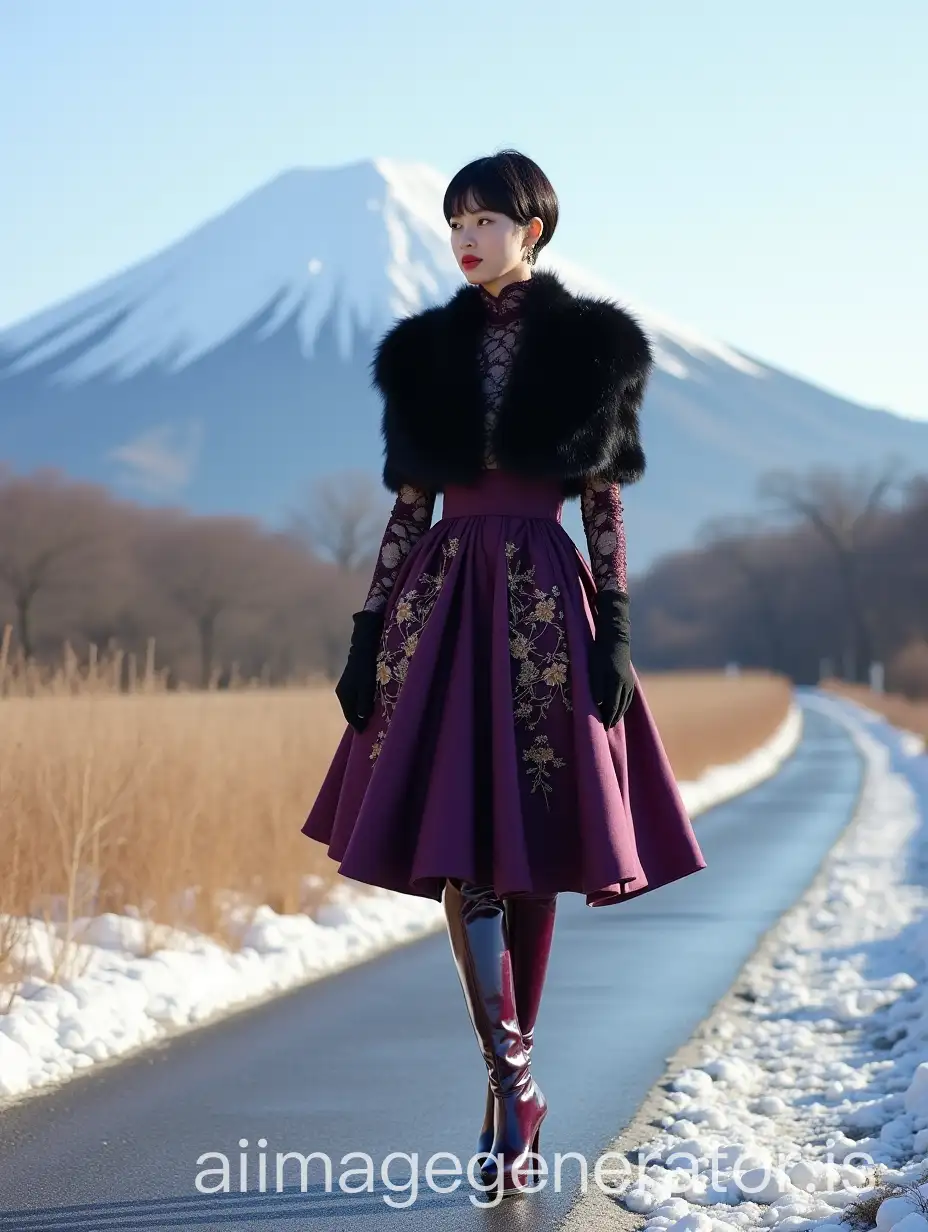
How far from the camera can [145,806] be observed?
290 inches

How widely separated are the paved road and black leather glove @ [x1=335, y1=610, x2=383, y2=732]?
0.93 metres

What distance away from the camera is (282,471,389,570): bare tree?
437 feet

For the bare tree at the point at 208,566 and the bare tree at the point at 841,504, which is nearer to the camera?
the bare tree at the point at 208,566

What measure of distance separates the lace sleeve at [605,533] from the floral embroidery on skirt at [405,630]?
0.30m

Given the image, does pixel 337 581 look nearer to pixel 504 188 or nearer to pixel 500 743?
pixel 504 188

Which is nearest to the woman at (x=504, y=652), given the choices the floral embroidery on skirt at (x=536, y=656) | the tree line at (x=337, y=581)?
the floral embroidery on skirt at (x=536, y=656)

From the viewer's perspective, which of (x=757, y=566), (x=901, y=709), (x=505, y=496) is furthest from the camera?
(x=757, y=566)

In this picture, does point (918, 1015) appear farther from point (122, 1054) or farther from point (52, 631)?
point (52, 631)

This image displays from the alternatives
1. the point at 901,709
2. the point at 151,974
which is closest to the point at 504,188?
the point at 151,974

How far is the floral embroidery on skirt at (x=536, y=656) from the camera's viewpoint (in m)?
3.88

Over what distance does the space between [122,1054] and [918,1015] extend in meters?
2.31

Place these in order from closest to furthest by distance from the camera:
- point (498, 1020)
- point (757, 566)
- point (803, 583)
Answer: point (498, 1020), point (803, 583), point (757, 566)

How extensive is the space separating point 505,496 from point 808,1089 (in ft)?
6.35

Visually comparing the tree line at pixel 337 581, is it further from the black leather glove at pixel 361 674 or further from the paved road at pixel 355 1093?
the black leather glove at pixel 361 674
